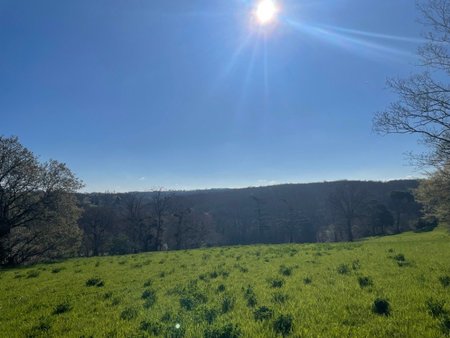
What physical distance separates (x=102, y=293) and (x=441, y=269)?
535 inches

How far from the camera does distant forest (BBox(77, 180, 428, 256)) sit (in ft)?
229

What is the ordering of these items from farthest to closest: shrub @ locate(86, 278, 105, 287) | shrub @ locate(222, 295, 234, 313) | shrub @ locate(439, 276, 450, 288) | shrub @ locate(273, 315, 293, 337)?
shrub @ locate(86, 278, 105, 287) < shrub @ locate(439, 276, 450, 288) < shrub @ locate(222, 295, 234, 313) < shrub @ locate(273, 315, 293, 337)

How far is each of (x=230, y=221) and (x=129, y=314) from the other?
114498 mm

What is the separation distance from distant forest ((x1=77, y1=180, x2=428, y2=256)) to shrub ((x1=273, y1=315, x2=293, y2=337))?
1822 inches

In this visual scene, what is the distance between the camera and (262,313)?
750 cm

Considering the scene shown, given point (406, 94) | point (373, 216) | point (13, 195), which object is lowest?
point (373, 216)

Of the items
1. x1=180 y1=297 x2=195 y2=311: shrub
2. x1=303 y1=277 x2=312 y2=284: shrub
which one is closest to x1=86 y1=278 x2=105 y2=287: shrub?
x1=180 y1=297 x2=195 y2=311: shrub

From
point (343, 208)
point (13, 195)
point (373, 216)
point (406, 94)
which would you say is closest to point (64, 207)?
point (13, 195)

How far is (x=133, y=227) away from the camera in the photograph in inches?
2761

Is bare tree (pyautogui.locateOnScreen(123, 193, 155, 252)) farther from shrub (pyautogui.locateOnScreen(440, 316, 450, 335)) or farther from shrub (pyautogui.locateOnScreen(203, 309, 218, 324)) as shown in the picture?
shrub (pyautogui.locateOnScreen(440, 316, 450, 335))

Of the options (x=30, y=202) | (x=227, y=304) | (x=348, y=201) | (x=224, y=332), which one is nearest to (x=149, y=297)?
(x=227, y=304)

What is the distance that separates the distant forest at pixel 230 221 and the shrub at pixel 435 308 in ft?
144

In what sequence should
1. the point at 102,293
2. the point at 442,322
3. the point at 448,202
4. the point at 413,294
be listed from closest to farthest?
the point at 442,322, the point at 413,294, the point at 102,293, the point at 448,202

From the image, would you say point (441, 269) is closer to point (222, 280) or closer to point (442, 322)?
point (442, 322)
